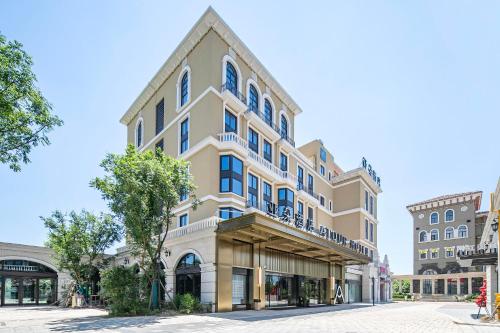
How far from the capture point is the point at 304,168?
1556 inches

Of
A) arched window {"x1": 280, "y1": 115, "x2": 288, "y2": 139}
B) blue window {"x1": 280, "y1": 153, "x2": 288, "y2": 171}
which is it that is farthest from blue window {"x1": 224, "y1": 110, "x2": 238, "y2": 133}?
arched window {"x1": 280, "y1": 115, "x2": 288, "y2": 139}

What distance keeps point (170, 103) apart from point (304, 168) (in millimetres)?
14889

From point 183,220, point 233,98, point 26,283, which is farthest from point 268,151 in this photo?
point 26,283

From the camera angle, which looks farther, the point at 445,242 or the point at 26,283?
the point at 445,242

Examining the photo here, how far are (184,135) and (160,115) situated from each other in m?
5.75

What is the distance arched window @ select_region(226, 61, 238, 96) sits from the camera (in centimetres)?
2856

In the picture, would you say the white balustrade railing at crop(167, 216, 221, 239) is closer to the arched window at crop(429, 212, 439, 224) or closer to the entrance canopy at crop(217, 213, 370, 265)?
the entrance canopy at crop(217, 213, 370, 265)

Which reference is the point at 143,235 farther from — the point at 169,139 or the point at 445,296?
the point at 445,296

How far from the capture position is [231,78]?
29.1 m

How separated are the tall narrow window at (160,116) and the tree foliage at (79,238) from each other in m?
8.83

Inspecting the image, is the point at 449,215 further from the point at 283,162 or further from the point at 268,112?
the point at 268,112

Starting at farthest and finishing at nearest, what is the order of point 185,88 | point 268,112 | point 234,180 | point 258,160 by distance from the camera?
point 268,112, point 185,88, point 258,160, point 234,180

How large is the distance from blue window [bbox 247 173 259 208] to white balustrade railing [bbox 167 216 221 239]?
5441mm

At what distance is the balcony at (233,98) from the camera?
89.1ft
